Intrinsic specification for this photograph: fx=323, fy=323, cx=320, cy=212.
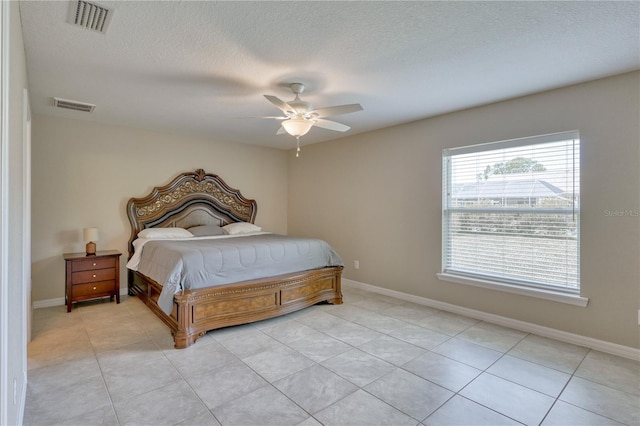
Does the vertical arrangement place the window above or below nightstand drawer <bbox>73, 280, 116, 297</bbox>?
above

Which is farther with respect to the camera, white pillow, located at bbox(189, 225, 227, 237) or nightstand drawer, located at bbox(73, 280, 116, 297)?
white pillow, located at bbox(189, 225, 227, 237)

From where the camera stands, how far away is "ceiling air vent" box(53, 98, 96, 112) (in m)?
3.54

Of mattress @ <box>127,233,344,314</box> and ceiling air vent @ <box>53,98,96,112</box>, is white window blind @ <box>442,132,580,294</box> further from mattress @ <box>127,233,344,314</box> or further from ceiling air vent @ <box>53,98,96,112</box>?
ceiling air vent @ <box>53,98,96,112</box>

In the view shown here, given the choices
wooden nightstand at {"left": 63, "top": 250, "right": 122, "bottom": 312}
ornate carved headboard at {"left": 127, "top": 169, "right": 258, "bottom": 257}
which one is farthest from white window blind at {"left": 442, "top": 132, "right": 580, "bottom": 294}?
wooden nightstand at {"left": 63, "top": 250, "right": 122, "bottom": 312}

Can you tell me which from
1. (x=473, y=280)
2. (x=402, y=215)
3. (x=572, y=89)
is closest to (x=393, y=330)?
(x=473, y=280)

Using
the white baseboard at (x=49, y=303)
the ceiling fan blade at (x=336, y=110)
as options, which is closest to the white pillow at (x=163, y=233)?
the white baseboard at (x=49, y=303)

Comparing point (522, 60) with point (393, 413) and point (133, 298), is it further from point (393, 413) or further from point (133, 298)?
point (133, 298)

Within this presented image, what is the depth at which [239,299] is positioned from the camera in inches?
134

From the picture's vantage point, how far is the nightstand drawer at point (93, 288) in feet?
13.1

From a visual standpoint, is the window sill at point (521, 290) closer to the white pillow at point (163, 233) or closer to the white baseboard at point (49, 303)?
the white pillow at point (163, 233)

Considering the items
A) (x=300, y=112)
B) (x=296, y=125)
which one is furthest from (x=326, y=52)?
(x=296, y=125)

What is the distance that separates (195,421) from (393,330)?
6.93 feet

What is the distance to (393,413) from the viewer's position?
6.68 ft

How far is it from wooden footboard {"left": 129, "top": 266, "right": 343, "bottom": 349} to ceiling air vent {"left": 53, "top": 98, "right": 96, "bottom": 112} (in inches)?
83.2
